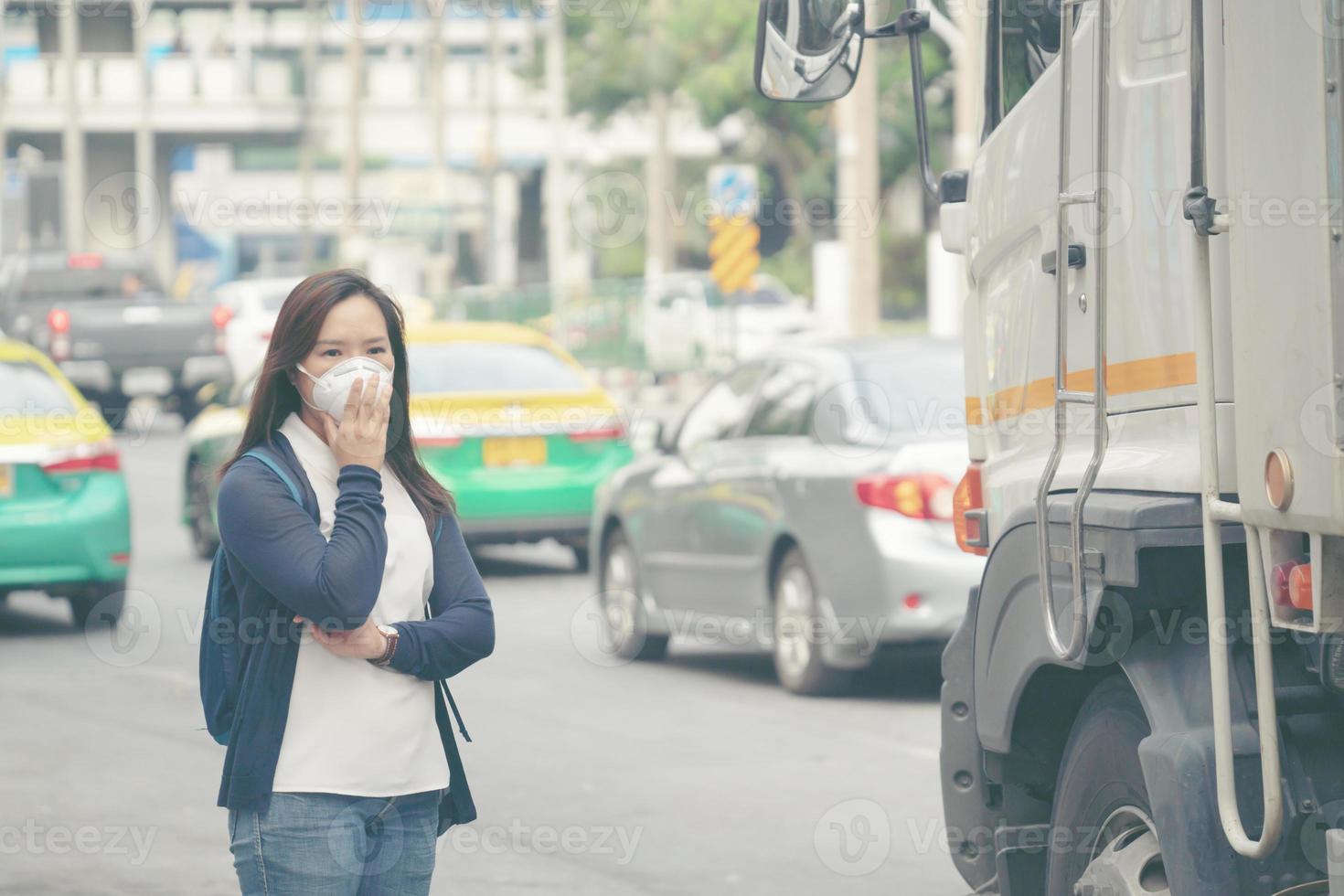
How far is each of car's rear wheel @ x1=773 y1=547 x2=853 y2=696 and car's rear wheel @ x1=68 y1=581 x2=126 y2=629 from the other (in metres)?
4.00

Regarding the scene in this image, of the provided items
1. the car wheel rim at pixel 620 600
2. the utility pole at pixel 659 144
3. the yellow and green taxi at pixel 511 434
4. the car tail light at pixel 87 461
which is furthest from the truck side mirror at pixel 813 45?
the utility pole at pixel 659 144

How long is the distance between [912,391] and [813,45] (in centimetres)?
500

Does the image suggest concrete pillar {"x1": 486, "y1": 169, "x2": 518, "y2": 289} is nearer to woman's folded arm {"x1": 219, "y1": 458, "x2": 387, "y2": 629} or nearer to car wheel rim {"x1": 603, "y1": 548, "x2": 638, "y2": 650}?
car wheel rim {"x1": 603, "y1": 548, "x2": 638, "y2": 650}

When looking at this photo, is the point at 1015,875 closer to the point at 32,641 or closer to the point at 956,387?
the point at 956,387

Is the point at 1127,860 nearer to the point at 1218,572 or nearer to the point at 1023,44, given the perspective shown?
the point at 1218,572

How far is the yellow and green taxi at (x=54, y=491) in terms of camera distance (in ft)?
37.8

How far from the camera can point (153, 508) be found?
19797 mm

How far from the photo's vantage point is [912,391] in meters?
9.88

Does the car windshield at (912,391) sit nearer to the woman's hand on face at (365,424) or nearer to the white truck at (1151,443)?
the white truck at (1151,443)

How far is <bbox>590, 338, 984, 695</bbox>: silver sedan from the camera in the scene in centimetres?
936

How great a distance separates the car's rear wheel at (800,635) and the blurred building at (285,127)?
1600 inches

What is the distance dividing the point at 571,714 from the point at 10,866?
3.35 meters

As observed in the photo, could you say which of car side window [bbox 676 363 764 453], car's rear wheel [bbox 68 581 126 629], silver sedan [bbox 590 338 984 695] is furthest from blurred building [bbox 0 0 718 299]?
silver sedan [bbox 590 338 984 695]

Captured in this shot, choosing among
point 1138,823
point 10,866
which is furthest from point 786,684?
point 1138,823
